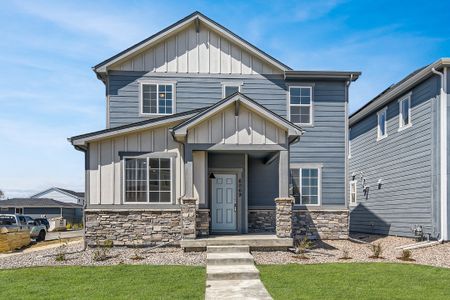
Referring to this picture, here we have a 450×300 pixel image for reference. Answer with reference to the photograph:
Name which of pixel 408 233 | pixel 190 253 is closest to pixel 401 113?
pixel 408 233

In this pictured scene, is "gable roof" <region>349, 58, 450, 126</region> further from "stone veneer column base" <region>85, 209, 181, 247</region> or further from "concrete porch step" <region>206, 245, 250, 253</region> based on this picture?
"stone veneer column base" <region>85, 209, 181, 247</region>

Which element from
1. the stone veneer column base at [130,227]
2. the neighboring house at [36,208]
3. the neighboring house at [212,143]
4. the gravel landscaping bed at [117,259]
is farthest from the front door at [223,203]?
the neighboring house at [36,208]

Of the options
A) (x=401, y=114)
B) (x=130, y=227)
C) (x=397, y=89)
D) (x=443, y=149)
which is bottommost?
(x=130, y=227)

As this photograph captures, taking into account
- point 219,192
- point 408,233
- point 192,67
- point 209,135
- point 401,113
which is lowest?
point 408,233

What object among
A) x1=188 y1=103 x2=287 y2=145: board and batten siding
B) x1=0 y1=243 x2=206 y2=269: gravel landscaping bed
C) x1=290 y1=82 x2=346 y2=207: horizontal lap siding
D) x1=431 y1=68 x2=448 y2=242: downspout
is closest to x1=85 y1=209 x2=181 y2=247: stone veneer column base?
x1=0 y1=243 x2=206 y2=269: gravel landscaping bed

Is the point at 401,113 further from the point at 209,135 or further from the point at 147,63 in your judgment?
the point at 147,63

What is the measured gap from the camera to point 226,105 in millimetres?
12188

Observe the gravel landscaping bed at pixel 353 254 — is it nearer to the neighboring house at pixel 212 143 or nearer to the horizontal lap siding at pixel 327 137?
the neighboring house at pixel 212 143

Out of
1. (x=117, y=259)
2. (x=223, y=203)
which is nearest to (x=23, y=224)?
(x=117, y=259)

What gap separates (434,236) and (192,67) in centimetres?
1028

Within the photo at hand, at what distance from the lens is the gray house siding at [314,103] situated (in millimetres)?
16031

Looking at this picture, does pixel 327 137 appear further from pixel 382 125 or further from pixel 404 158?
pixel 382 125

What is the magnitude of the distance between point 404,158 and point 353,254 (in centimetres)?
586

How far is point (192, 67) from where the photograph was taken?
16.1 meters
